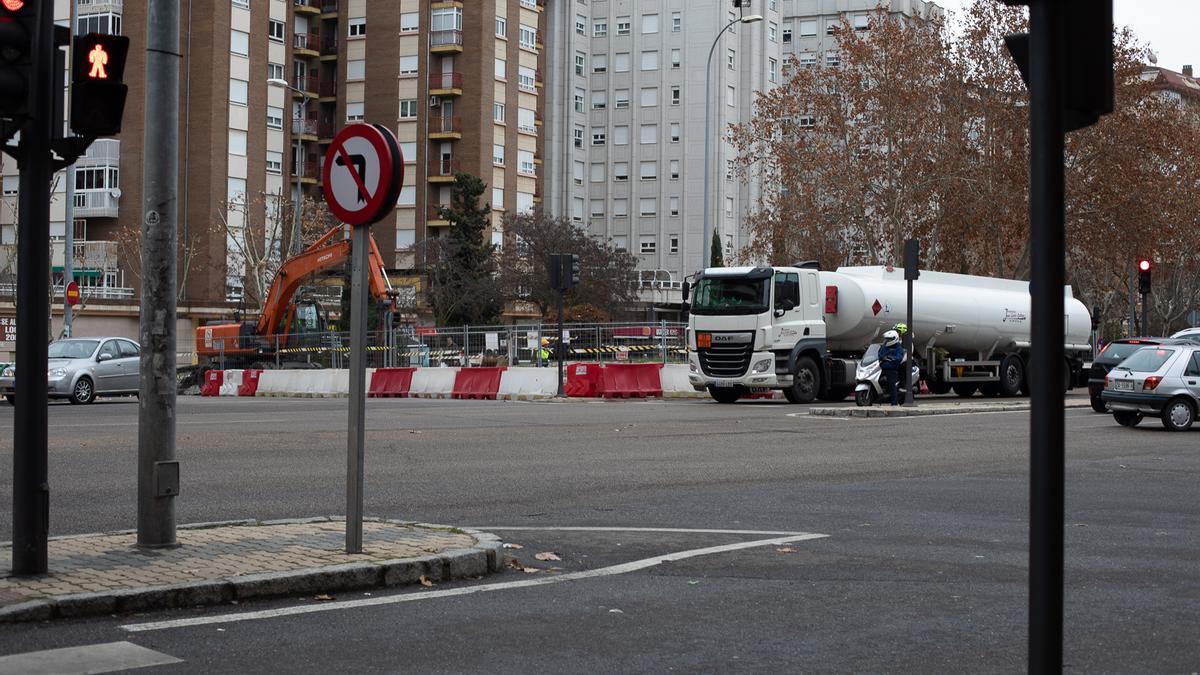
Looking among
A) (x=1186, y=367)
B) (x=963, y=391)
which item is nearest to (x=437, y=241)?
(x=963, y=391)

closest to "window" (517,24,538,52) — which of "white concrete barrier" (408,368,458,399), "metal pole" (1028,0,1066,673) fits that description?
"white concrete barrier" (408,368,458,399)

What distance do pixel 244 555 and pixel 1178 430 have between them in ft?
61.3

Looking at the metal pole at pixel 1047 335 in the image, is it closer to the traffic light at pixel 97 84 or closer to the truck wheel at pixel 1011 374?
the traffic light at pixel 97 84

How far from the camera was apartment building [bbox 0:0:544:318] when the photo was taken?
236 ft

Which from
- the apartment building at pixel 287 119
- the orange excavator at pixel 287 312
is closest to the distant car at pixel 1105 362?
the orange excavator at pixel 287 312

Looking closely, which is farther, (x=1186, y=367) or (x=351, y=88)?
(x=351, y=88)

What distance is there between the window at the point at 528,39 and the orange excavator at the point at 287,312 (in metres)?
40.6

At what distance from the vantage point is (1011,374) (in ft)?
125

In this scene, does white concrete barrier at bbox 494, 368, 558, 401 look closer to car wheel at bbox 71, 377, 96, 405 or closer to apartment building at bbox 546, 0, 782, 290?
car wheel at bbox 71, 377, 96, 405

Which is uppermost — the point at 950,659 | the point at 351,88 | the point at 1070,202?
the point at 351,88

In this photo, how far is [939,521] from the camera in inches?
426

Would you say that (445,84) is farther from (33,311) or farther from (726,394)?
(33,311)

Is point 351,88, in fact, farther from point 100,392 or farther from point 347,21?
point 100,392

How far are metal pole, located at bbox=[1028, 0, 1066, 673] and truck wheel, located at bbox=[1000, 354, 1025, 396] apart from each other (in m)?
35.4
